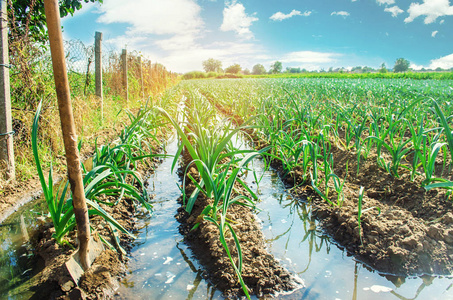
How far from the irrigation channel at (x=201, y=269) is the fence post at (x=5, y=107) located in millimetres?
621

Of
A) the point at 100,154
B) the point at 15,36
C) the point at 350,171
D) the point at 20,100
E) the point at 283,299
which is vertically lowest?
the point at 283,299

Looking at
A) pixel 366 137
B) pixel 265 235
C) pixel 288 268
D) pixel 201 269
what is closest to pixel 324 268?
pixel 288 268

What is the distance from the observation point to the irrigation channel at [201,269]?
1693 millimetres

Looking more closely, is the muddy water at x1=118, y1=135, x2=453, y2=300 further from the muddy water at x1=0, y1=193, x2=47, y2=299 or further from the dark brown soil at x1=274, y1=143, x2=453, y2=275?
the muddy water at x1=0, y1=193, x2=47, y2=299

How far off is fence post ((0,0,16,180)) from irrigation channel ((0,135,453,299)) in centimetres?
62

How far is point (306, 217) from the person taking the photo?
263 centimetres

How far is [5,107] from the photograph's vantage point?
2971 millimetres

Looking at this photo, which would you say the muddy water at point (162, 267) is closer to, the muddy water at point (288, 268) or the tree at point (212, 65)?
the muddy water at point (288, 268)

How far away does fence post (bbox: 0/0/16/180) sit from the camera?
2887 mm

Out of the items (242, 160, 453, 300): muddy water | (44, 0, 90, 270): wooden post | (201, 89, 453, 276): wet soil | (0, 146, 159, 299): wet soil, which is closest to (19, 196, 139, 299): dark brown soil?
(0, 146, 159, 299): wet soil

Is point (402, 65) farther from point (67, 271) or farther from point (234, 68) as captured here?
point (67, 271)

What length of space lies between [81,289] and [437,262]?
6.96 ft

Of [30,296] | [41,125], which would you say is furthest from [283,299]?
[41,125]

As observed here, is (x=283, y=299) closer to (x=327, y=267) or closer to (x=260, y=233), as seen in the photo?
(x=327, y=267)
